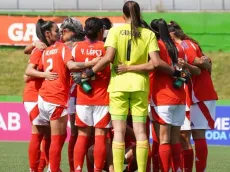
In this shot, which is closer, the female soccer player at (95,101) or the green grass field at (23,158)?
the female soccer player at (95,101)

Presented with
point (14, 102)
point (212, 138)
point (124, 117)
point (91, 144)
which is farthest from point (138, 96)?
point (14, 102)

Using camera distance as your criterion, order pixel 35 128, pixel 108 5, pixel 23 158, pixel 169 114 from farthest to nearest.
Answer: pixel 108 5, pixel 23 158, pixel 35 128, pixel 169 114

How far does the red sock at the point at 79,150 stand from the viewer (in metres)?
10.4

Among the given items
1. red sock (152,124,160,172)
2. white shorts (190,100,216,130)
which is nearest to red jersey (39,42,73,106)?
red sock (152,124,160,172)

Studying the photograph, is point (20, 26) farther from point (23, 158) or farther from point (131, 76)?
point (131, 76)

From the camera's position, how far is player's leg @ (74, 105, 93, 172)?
10.3 meters

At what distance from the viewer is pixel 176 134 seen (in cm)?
1032

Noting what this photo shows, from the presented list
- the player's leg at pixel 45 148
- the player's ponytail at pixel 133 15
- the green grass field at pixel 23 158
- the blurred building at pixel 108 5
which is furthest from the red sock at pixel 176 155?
the blurred building at pixel 108 5

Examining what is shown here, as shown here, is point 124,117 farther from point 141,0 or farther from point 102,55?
point 141,0

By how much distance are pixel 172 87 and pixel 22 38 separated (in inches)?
686

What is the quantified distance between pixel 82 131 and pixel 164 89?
1.18 meters

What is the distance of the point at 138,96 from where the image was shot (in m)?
9.87

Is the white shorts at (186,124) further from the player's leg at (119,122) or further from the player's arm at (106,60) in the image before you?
the player's arm at (106,60)

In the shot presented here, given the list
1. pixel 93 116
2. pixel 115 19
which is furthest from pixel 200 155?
pixel 115 19
